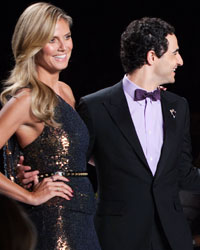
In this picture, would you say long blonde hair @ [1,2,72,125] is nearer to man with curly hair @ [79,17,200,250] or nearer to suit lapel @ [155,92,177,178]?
man with curly hair @ [79,17,200,250]

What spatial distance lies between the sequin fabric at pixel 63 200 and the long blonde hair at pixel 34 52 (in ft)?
0.23

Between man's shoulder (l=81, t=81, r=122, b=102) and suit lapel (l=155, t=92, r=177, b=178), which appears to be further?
man's shoulder (l=81, t=81, r=122, b=102)

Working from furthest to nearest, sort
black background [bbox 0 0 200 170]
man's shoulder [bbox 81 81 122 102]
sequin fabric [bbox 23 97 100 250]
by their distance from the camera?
1. black background [bbox 0 0 200 170]
2. man's shoulder [bbox 81 81 122 102]
3. sequin fabric [bbox 23 97 100 250]

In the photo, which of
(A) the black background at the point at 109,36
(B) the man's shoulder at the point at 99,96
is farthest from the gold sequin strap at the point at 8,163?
(A) the black background at the point at 109,36

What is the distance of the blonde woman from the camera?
1.85 metres

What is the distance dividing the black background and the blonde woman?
110 inches

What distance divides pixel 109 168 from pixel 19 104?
0.52m

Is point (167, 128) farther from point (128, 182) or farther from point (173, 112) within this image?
point (128, 182)

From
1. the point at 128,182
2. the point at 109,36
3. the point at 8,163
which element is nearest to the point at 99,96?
the point at 128,182

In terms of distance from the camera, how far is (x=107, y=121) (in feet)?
7.18

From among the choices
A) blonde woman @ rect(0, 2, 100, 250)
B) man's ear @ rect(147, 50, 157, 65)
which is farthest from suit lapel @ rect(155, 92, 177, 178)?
blonde woman @ rect(0, 2, 100, 250)

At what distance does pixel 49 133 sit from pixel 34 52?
0.33 metres

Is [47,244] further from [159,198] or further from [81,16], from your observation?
[81,16]

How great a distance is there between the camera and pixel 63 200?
1.89m
